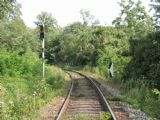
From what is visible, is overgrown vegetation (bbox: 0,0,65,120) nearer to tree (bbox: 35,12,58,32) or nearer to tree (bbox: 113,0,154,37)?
tree (bbox: 113,0,154,37)

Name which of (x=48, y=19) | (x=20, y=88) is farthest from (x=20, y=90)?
(x=48, y=19)

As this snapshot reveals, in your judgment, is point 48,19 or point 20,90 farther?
point 48,19

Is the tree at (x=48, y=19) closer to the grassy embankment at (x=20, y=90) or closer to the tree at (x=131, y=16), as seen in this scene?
the tree at (x=131, y=16)

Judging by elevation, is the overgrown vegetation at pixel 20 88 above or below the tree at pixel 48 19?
below

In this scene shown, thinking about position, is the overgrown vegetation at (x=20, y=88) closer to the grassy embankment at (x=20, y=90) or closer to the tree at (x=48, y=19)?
the grassy embankment at (x=20, y=90)

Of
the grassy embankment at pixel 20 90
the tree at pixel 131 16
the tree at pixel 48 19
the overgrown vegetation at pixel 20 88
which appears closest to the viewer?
the grassy embankment at pixel 20 90

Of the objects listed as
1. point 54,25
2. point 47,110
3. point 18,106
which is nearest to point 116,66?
point 47,110

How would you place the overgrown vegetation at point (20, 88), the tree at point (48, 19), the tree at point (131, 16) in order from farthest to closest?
the tree at point (48, 19)
the tree at point (131, 16)
the overgrown vegetation at point (20, 88)

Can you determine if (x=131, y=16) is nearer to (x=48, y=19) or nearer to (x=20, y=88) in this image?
(x=20, y=88)

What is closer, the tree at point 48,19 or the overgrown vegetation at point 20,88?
the overgrown vegetation at point 20,88

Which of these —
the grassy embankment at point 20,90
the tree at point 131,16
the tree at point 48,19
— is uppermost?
the tree at point 48,19

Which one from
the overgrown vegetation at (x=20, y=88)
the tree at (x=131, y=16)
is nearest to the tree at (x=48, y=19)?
the tree at (x=131, y=16)

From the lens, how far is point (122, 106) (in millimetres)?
18578

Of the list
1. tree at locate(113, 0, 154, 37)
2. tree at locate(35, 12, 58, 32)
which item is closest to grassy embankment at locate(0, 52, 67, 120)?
tree at locate(113, 0, 154, 37)
